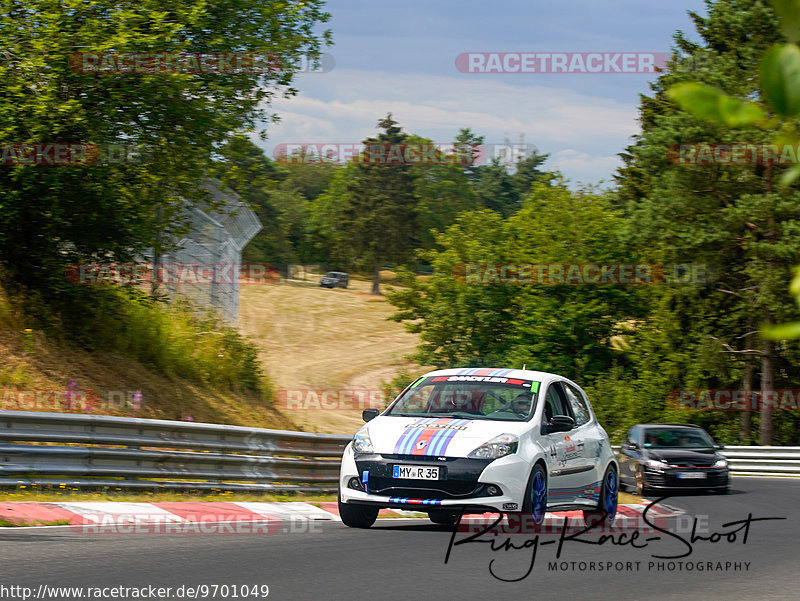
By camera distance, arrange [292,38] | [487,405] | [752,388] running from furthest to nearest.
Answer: [752,388] < [292,38] < [487,405]

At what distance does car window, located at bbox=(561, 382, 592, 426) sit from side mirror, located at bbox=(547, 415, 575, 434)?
39.3 inches

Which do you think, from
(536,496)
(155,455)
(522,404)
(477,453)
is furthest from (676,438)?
(477,453)

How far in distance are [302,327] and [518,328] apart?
38.5 m

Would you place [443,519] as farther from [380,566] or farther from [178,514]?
Answer: [380,566]

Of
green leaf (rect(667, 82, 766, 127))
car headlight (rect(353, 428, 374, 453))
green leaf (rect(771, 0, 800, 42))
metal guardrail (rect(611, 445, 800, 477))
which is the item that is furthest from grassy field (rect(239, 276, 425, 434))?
green leaf (rect(771, 0, 800, 42))

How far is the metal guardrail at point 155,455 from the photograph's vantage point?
10867 millimetres

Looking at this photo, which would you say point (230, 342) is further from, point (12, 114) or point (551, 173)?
point (551, 173)

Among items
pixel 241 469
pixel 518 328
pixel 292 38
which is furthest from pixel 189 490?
pixel 518 328

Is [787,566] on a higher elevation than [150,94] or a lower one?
lower

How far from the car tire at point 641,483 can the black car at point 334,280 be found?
85.6m

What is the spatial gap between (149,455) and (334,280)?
307ft

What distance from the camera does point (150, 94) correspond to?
17172 mm

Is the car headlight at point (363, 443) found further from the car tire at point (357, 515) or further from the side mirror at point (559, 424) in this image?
the side mirror at point (559, 424)

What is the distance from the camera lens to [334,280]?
106 m
